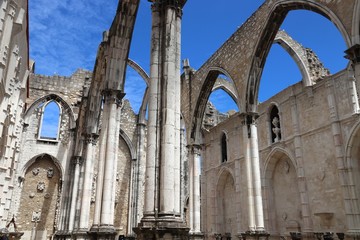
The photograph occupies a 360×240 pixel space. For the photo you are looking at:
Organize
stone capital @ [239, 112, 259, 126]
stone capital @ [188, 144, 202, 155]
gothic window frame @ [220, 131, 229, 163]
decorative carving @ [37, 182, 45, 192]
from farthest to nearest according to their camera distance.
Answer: gothic window frame @ [220, 131, 229, 163]
decorative carving @ [37, 182, 45, 192]
stone capital @ [188, 144, 202, 155]
stone capital @ [239, 112, 259, 126]

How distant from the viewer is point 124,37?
11.7m

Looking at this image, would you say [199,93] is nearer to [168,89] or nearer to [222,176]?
[222,176]

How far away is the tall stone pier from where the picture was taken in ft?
18.1

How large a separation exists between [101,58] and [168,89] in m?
8.26

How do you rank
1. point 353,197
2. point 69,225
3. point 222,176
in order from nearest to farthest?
1. point 353,197
2. point 69,225
3. point 222,176

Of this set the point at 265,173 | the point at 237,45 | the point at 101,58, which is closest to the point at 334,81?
the point at 237,45

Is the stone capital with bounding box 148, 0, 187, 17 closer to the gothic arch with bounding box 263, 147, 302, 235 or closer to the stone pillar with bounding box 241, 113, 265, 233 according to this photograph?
the stone pillar with bounding box 241, 113, 265, 233

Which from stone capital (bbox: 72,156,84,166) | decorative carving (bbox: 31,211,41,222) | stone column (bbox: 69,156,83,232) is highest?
stone capital (bbox: 72,156,84,166)

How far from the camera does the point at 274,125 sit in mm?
15672

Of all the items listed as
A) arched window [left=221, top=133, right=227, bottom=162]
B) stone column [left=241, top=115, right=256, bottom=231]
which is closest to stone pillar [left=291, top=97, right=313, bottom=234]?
stone column [left=241, top=115, right=256, bottom=231]

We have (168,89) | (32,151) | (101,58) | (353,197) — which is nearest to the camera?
(168,89)

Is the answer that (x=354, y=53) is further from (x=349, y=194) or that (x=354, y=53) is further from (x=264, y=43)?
(x=349, y=194)

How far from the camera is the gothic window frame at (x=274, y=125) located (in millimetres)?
15336

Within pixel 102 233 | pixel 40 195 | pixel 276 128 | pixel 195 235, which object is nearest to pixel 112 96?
pixel 102 233
